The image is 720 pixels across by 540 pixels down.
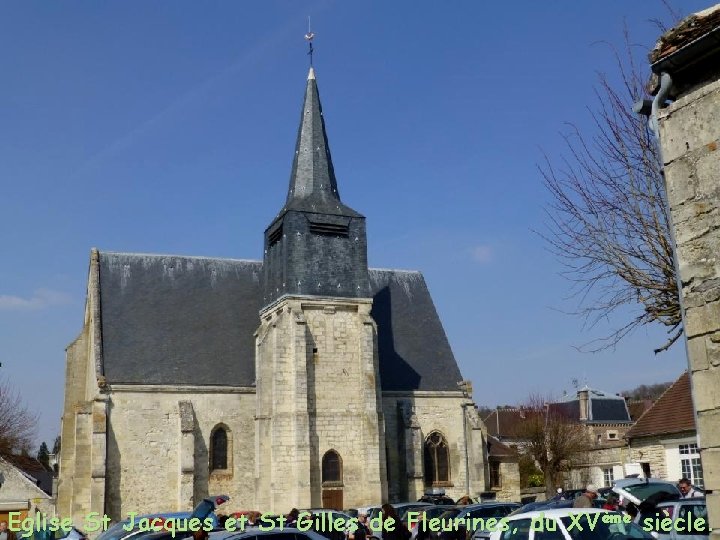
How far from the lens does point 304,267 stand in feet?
92.9

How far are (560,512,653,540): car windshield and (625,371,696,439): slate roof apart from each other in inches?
682

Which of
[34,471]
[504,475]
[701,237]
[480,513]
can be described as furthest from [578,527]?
[34,471]

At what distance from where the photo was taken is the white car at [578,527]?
387 inches

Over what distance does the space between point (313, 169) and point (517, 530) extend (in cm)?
2131

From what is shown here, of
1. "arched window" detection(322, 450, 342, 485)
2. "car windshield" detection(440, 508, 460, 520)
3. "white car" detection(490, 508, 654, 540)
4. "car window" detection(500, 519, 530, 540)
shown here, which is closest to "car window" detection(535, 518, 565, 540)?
"white car" detection(490, 508, 654, 540)

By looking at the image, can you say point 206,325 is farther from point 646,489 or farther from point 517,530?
point 517,530

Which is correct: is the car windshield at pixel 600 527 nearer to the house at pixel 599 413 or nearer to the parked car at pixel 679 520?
the parked car at pixel 679 520

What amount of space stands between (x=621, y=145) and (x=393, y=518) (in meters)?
6.46

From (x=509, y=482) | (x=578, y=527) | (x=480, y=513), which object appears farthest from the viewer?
(x=509, y=482)

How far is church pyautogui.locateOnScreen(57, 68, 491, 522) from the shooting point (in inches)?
1064

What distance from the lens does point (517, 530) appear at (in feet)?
34.3

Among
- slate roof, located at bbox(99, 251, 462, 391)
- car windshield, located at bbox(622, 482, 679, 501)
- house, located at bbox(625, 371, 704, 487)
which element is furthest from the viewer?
slate roof, located at bbox(99, 251, 462, 391)

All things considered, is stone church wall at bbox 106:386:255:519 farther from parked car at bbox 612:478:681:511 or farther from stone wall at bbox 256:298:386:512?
parked car at bbox 612:478:681:511

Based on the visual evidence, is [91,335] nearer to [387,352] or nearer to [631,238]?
[387,352]
